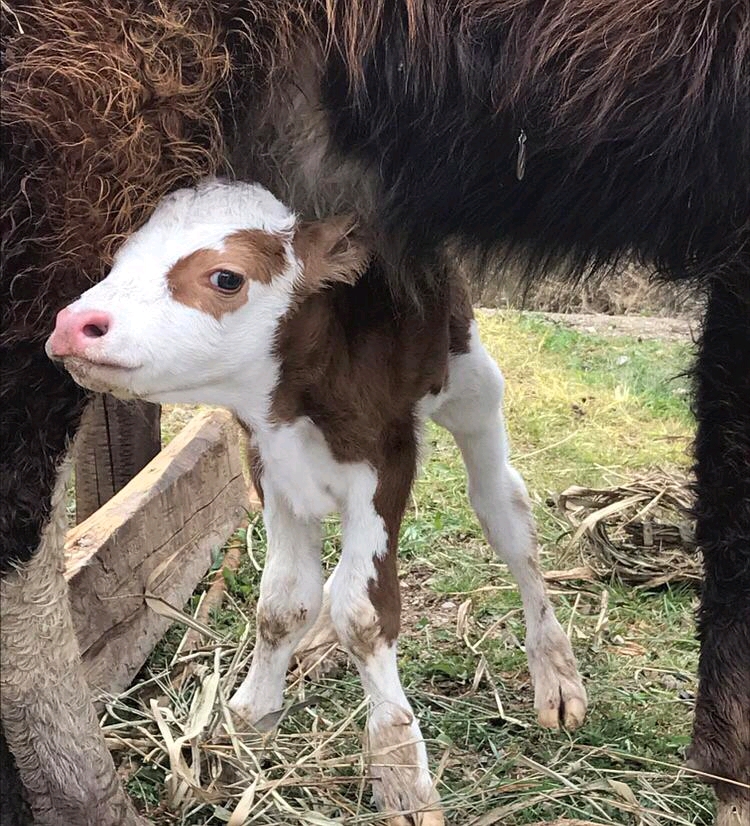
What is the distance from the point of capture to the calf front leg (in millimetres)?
2365

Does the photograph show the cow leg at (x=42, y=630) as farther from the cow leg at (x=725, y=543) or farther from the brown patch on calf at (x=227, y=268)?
the cow leg at (x=725, y=543)

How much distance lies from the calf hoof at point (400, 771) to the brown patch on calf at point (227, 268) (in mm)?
939

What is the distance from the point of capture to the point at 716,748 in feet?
6.40

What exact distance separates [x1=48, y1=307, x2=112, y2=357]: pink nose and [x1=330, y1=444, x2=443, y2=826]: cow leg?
2.52ft

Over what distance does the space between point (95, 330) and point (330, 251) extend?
494 millimetres

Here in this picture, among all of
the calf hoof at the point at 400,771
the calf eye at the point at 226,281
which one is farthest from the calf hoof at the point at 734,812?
the calf eye at the point at 226,281

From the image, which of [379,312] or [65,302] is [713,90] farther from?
[65,302]

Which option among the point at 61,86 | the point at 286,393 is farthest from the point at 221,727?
the point at 61,86

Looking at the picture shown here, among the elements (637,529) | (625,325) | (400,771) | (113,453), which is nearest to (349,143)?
(400,771)

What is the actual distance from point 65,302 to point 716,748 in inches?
55.5

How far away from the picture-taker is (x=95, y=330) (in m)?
1.51

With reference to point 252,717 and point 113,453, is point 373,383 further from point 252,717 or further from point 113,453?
point 113,453

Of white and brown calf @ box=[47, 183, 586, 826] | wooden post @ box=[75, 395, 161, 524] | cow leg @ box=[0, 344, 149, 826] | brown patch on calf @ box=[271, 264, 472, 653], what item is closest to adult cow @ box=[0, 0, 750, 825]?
cow leg @ box=[0, 344, 149, 826]

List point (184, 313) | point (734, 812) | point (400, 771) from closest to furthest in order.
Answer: point (184, 313) → point (734, 812) → point (400, 771)
